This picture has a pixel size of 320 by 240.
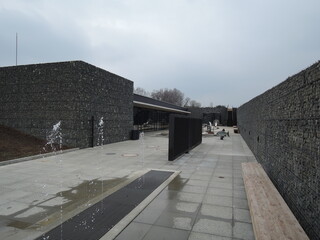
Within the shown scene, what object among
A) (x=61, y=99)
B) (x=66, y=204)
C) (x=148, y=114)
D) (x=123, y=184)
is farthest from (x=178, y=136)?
(x=148, y=114)

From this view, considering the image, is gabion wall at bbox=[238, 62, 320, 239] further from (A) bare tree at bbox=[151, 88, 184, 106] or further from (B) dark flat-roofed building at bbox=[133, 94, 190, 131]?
(A) bare tree at bbox=[151, 88, 184, 106]

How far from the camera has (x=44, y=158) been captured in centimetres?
1085

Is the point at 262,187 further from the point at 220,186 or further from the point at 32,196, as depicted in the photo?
the point at 32,196

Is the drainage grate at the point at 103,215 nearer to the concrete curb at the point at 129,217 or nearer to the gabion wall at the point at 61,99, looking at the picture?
the concrete curb at the point at 129,217

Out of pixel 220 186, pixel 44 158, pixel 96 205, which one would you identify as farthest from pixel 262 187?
pixel 44 158

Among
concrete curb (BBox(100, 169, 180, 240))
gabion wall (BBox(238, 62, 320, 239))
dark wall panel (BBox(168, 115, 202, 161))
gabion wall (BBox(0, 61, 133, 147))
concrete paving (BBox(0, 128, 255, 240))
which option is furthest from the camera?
gabion wall (BBox(0, 61, 133, 147))

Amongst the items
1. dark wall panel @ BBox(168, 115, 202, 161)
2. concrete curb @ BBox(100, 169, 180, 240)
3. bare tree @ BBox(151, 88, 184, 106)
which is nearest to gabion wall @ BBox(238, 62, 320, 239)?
concrete curb @ BBox(100, 169, 180, 240)

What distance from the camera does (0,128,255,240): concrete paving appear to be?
13.4 ft

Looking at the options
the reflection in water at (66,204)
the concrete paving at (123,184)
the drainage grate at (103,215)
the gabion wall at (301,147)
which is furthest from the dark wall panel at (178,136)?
the gabion wall at (301,147)

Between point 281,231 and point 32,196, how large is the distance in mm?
5255

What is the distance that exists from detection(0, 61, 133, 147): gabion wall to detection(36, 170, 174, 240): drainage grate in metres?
8.73

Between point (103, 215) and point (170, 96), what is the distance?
10248 cm

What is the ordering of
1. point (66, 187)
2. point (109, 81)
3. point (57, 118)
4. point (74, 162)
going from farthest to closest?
point (109, 81)
point (57, 118)
point (74, 162)
point (66, 187)

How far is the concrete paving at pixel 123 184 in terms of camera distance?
4090mm
